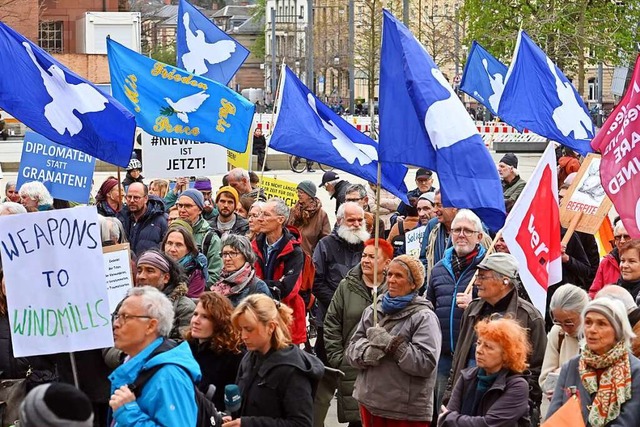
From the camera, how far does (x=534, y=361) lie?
7.21 metres

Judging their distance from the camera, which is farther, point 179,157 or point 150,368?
point 179,157

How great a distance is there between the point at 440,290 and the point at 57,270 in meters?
2.73

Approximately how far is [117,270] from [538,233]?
2444 mm

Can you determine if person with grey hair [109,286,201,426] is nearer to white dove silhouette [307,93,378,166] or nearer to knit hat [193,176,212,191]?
white dove silhouette [307,93,378,166]

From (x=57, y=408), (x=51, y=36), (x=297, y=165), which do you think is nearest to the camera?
(x=57, y=408)

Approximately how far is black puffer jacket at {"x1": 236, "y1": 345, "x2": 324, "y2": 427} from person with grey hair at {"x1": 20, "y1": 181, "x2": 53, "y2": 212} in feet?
17.6

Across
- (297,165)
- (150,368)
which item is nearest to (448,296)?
(150,368)

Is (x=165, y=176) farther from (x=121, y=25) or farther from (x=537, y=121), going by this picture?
(x=121, y=25)

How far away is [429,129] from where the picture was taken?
7.79 metres

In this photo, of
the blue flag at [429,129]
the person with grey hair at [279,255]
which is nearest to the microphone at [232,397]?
the blue flag at [429,129]

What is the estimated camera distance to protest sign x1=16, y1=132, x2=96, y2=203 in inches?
465

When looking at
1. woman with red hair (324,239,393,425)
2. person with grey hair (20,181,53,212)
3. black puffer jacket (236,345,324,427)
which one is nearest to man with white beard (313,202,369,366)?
woman with red hair (324,239,393,425)

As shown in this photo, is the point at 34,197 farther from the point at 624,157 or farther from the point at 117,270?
the point at 624,157

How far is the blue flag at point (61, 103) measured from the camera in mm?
8930
